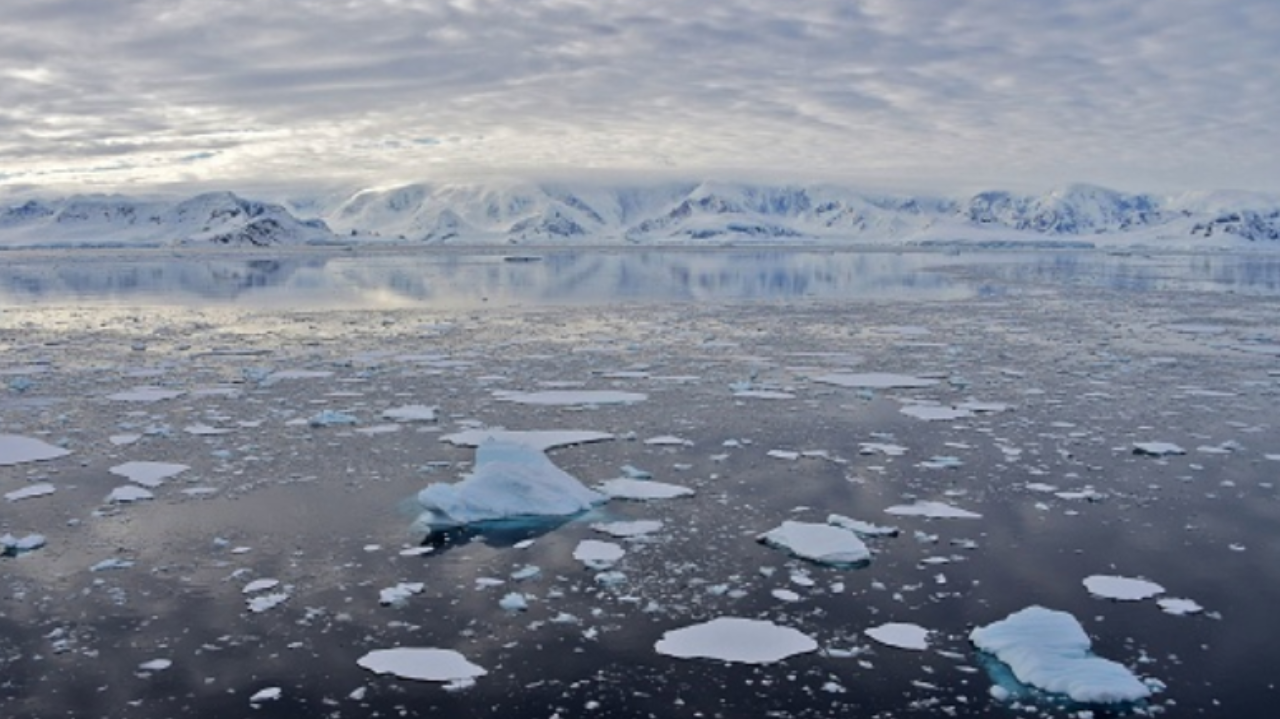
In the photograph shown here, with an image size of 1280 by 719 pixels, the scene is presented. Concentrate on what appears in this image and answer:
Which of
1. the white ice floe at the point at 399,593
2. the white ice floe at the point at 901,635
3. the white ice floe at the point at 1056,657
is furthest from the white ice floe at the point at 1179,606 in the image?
the white ice floe at the point at 399,593

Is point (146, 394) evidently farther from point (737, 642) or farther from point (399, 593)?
point (737, 642)

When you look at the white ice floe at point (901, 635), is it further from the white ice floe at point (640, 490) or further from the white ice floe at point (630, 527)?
the white ice floe at point (640, 490)

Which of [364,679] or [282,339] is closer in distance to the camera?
[364,679]

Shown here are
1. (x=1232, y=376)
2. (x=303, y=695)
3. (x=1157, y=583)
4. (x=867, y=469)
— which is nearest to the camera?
(x=303, y=695)

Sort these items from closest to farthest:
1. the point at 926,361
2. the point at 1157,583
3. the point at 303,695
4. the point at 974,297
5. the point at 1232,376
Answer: the point at 303,695 → the point at 1157,583 → the point at 1232,376 → the point at 926,361 → the point at 974,297

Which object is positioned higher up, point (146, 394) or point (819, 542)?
point (819, 542)

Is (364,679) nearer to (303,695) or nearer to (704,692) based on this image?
(303,695)

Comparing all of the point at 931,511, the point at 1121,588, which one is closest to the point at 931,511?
the point at 931,511

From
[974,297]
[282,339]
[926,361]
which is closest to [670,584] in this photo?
[926,361]
